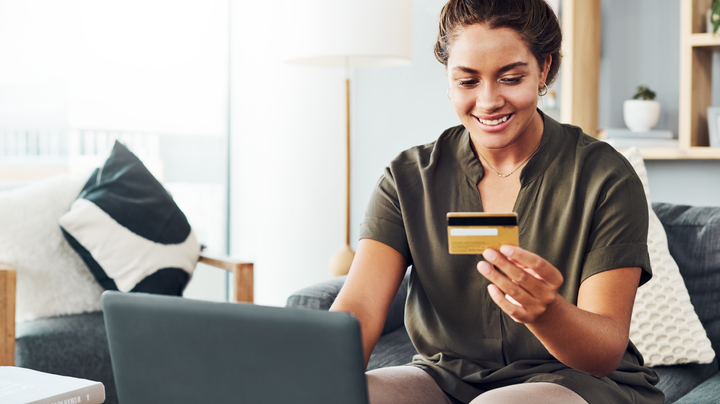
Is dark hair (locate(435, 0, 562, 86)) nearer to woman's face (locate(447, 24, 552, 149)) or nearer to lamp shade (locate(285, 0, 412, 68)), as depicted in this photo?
woman's face (locate(447, 24, 552, 149))

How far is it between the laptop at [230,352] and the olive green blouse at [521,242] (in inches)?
19.7

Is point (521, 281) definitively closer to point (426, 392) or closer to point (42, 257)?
point (426, 392)

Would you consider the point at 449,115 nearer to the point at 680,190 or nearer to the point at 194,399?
the point at 680,190

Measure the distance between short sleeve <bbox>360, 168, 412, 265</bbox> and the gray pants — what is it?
0.21m

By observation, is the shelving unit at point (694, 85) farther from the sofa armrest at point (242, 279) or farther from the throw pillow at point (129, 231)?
the throw pillow at point (129, 231)

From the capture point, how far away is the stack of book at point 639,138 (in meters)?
2.29

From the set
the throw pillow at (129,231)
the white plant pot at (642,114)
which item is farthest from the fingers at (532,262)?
the white plant pot at (642,114)

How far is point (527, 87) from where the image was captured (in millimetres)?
1019

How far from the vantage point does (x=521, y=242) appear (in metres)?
1.06

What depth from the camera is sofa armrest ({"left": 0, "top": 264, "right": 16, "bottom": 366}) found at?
1526mm

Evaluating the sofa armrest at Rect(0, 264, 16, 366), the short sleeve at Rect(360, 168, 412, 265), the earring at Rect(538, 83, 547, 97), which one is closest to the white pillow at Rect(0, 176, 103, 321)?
the sofa armrest at Rect(0, 264, 16, 366)

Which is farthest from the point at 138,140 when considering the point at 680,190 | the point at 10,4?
the point at 680,190

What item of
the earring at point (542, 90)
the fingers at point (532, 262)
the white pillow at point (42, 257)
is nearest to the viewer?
the fingers at point (532, 262)

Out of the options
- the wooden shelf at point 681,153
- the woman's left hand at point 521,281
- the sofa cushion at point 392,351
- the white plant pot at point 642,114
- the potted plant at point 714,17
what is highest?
the potted plant at point 714,17
